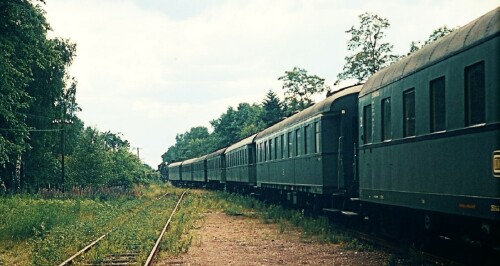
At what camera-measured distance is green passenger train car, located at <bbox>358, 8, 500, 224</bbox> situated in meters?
7.83

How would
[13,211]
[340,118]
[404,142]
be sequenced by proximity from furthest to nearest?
[13,211]
[340,118]
[404,142]

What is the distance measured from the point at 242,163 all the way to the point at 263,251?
925 inches

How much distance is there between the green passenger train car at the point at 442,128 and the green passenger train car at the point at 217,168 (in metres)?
37.3

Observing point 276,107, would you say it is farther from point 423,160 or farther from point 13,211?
point 423,160

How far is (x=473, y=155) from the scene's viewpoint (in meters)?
8.20

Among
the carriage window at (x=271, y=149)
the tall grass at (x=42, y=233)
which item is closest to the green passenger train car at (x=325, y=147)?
the carriage window at (x=271, y=149)

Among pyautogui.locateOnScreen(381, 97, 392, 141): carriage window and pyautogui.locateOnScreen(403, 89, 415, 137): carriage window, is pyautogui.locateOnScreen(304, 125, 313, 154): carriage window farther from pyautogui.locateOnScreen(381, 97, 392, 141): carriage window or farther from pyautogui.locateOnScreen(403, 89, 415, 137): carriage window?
pyautogui.locateOnScreen(403, 89, 415, 137): carriage window

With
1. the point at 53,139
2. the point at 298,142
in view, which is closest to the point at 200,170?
the point at 53,139

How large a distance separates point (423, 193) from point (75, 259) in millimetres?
7204

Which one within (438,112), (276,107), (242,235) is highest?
(276,107)

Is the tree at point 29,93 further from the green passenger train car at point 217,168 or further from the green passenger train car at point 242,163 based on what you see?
the green passenger train car at point 217,168

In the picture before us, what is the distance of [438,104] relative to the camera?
9711 millimetres

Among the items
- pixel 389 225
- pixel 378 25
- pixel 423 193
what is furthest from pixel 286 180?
pixel 378 25

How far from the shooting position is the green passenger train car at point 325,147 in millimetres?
16219
